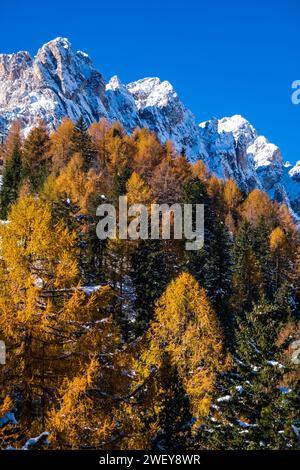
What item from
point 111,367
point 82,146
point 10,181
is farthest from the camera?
point 82,146

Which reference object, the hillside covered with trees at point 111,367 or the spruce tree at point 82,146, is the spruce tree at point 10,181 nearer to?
the spruce tree at point 82,146

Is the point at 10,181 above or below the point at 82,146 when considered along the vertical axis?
below

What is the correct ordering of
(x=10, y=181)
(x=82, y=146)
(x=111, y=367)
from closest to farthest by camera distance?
(x=111, y=367), (x=10, y=181), (x=82, y=146)

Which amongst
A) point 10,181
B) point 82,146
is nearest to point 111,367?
point 10,181

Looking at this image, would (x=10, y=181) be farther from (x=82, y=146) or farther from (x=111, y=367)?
(x=111, y=367)

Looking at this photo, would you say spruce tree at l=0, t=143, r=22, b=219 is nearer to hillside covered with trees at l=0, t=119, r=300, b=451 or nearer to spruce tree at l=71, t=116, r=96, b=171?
spruce tree at l=71, t=116, r=96, b=171

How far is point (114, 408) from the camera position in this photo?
14594 mm

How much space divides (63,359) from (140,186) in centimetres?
4640

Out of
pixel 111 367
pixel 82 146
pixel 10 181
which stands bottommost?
pixel 111 367

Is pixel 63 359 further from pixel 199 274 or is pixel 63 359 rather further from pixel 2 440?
pixel 199 274

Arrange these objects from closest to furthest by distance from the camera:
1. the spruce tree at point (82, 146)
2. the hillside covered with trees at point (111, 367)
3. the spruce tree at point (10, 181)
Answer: the hillside covered with trees at point (111, 367)
the spruce tree at point (10, 181)
the spruce tree at point (82, 146)

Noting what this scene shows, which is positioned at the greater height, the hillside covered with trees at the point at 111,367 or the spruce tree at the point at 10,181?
the spruce tree at the point at 10,181

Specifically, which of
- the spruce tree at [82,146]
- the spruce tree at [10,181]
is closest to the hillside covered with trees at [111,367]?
the spruce tree at [10,181]

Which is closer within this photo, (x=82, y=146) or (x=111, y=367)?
(x=111, y=367)
